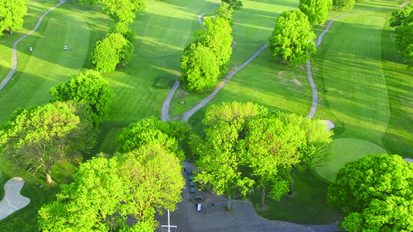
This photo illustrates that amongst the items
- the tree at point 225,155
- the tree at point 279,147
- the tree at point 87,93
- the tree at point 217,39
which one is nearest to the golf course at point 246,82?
the tree at point 87,93

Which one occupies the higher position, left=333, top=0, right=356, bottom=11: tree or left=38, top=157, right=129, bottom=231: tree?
left=333, top=0, right=356, bottom=11: tree

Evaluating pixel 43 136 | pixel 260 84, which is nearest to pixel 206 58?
pixel 260 84

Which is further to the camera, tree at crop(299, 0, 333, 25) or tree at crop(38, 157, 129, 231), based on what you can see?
tree at crop(299, 0, 333, 25)

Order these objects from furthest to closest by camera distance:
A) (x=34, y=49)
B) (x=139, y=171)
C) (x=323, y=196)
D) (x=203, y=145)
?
1. (x=34, y=49)
2. (x=323, y=196)
3. (x=203, y=145)
4. (x=139, y=171)

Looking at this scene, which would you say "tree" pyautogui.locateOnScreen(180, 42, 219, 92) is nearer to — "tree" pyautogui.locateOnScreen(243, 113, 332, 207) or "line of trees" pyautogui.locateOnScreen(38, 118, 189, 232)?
"tree" pyautogui.locateOnScreen(243, 113, 332, 207)

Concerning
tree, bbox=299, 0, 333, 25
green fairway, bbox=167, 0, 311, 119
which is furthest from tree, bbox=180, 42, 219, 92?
tree, bbox=299, 0, 333, 25

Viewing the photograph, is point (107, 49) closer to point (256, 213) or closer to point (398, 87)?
point (256, 213)

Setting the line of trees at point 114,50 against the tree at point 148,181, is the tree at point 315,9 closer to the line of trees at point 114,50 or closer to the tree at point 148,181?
the line of trees at point 114,50

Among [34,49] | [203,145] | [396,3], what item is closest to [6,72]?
[34,49]
